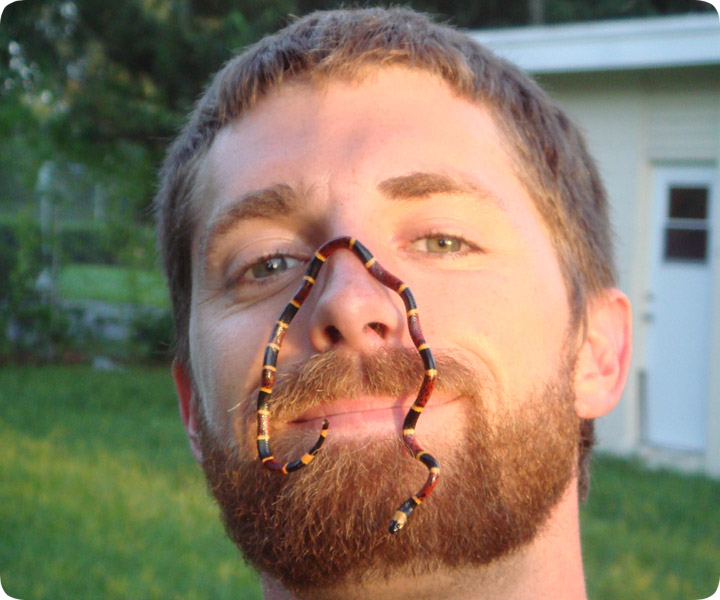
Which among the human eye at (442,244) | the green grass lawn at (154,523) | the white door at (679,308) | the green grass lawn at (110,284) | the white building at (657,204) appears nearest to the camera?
the human eye at (442,244)

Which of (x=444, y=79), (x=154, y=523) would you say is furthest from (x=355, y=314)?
(x=154, y=523)

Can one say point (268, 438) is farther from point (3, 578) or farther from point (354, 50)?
point (3, 578)

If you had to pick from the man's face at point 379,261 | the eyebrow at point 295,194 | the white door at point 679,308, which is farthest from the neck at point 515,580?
the white door at point 679,308

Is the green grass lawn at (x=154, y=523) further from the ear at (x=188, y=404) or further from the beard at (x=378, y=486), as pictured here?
the beard at (x=378, y=486)

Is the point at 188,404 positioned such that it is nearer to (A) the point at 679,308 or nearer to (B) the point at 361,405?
(B) the point at 361,405

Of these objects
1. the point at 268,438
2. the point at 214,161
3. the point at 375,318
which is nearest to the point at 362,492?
the point at 268,438
